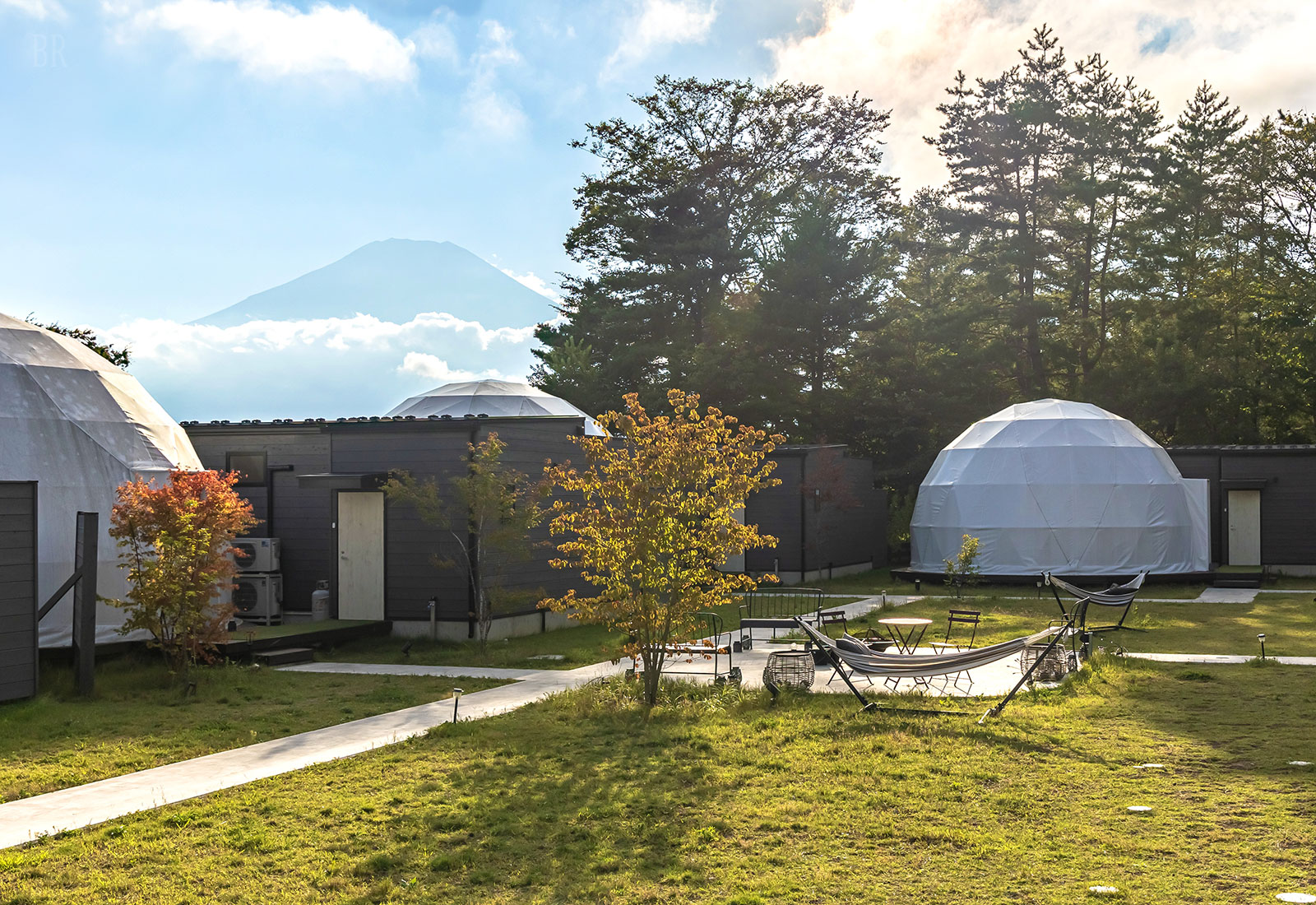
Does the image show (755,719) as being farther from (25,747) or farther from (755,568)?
(755,568)

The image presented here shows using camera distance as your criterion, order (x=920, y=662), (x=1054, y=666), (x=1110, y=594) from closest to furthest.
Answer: (x=920, y=662), (x=1054, y=666), (x=1110, y=594)

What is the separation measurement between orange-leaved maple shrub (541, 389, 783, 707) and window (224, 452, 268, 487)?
919 cm

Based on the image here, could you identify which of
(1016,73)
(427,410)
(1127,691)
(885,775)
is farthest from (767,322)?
(885,775)

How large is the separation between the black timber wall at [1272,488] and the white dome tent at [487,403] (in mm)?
17875

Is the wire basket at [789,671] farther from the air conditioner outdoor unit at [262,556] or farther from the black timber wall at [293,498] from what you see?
the air conditioner outdoor unit at [262,556]

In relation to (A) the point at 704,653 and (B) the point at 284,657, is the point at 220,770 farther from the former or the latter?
(B) the point at 284,657

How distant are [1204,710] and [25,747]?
10.5 m

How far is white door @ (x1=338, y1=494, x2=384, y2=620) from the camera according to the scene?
16.9m

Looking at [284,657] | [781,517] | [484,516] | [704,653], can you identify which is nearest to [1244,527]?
[781,517]

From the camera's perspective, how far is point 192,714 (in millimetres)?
10984

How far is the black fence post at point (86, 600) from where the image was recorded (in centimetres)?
1169

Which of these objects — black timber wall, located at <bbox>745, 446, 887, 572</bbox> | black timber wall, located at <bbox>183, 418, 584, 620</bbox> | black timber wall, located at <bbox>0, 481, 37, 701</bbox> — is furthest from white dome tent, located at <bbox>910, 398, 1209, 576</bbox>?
black timber wall, located at <bbox>0, 481, 37, 701</bbox>

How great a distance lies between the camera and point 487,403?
69.2 feet

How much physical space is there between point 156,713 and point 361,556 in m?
6.09
